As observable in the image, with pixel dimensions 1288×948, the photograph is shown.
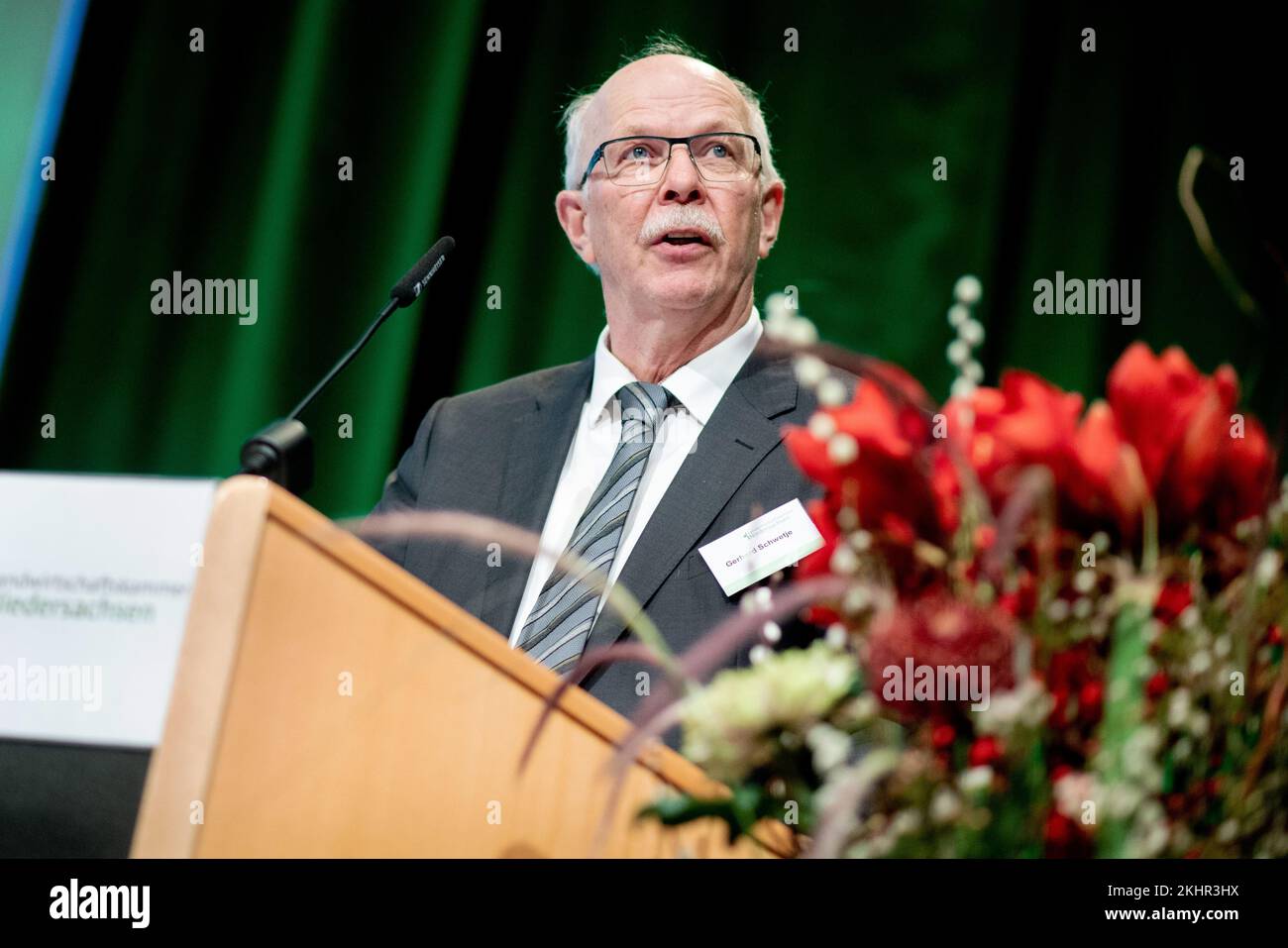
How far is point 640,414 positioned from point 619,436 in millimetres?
44

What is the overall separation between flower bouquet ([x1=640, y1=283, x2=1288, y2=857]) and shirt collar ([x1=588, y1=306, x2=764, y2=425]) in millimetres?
1000

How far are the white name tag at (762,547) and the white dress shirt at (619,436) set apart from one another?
6.8 inches

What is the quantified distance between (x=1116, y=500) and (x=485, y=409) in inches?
50.4

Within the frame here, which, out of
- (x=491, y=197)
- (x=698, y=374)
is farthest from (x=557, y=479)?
(x=491, y=197)

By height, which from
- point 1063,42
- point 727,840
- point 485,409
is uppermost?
point 1063,42

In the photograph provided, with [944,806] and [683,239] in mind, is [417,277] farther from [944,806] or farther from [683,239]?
[944,806]

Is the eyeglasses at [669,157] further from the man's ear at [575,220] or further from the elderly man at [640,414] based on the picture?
the man's ear at [575,220]

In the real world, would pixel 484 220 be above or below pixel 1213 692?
above

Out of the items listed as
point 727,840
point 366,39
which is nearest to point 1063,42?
point 366,39

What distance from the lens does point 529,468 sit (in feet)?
5.51

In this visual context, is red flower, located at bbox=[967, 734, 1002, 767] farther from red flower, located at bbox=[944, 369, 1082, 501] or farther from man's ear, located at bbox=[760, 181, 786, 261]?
man's ear, located at bbox=[760, 181, 786, 261]

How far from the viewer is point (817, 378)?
0.72 m

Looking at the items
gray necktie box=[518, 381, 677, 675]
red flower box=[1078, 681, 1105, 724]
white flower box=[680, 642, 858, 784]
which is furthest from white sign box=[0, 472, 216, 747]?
red flower box=[1078, 681, 1105, 724]

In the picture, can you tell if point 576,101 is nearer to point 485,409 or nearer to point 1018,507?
point 485,409
